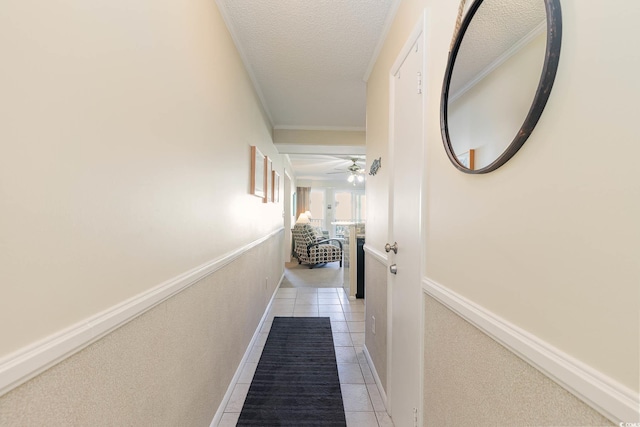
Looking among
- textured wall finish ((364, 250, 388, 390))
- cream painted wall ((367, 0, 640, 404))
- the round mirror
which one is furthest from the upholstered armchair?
cream painted wall ((367, 0, 640, 404))

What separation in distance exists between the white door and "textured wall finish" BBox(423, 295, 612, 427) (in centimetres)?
14

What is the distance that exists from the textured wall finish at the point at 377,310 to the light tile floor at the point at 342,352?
0.15 metres

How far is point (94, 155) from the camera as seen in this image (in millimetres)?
711

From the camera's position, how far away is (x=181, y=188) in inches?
46.8

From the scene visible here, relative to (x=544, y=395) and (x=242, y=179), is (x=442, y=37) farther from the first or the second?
(x=242, y=179)

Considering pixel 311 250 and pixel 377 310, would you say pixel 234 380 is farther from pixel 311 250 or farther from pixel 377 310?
pixel 311 250

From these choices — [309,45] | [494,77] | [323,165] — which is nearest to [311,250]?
[323,165]

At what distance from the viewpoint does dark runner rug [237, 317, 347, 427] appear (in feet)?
5.69

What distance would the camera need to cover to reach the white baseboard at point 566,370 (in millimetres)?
452

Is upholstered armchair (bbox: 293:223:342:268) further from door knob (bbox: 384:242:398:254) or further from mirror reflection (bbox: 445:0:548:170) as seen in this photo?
mirror reflection (bbox: 445:0:548:170)

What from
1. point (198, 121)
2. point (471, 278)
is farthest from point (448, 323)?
point (198, 121)

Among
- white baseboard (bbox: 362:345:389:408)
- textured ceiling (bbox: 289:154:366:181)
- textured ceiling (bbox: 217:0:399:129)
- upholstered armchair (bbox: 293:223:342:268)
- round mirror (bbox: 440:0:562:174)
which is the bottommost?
white baseboard (bbox: 362:345:389:408)

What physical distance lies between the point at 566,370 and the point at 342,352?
2238mm

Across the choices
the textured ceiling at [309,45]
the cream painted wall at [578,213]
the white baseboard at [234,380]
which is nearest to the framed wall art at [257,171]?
the textured ceiling at [309,45]
